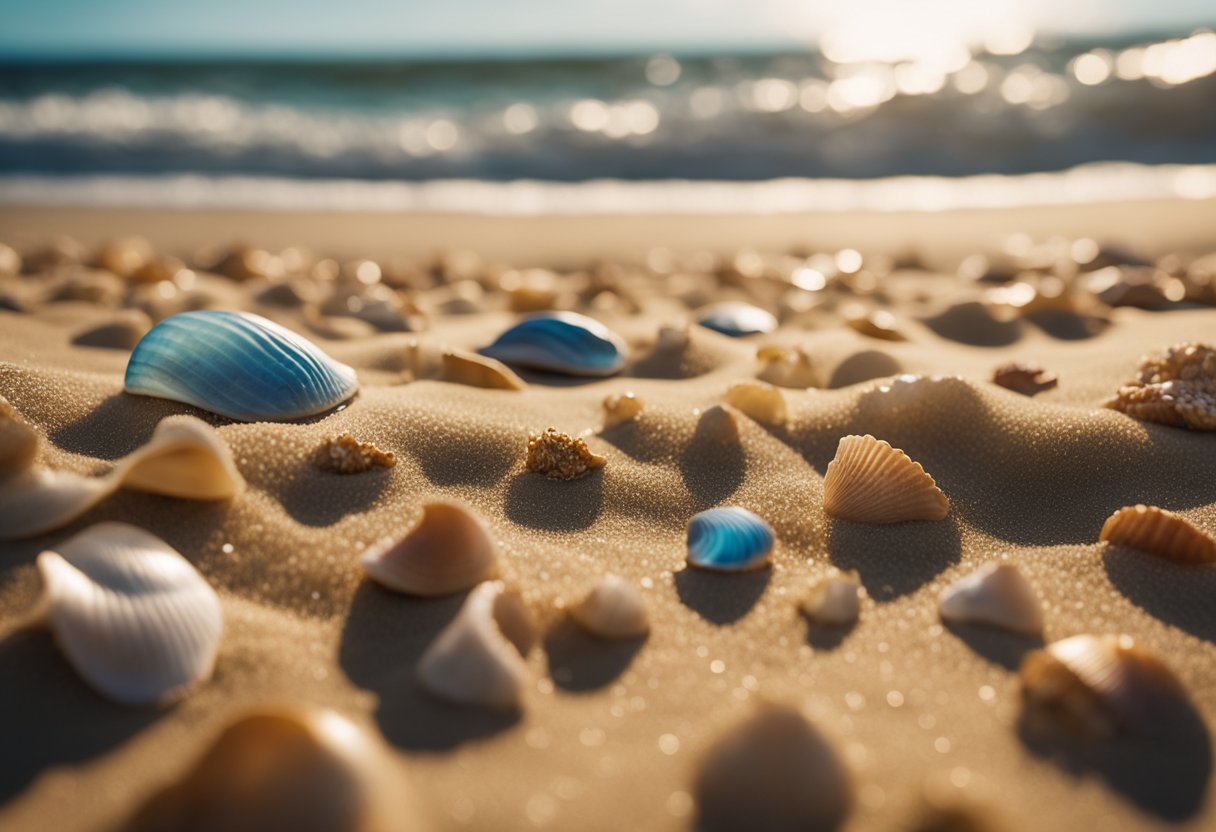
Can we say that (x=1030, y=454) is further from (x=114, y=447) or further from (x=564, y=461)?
(x=114, y=447)

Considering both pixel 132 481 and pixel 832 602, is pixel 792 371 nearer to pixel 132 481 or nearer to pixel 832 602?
pixel 832 602

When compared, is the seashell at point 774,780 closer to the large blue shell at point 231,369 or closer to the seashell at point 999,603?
the seashell at point 999,603

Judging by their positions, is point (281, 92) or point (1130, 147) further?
point (281, 92)

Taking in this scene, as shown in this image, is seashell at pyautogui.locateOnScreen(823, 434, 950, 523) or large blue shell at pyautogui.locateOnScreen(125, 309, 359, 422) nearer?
seashell at pyautogui.locateOnScreen(823, 434, 950, 523)

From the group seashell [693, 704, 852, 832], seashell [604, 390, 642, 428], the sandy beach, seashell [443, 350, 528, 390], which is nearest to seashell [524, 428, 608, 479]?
the sandy beach

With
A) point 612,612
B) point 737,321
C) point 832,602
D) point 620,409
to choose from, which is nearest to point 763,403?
point 620,409

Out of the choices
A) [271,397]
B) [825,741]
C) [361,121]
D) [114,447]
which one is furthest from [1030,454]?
[361,121]

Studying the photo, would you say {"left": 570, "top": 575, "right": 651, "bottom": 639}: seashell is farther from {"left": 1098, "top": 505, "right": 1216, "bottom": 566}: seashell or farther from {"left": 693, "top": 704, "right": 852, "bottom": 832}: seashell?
{"left": 1098, "top": 505, "right": 1216, "bottom": 566}: seashell

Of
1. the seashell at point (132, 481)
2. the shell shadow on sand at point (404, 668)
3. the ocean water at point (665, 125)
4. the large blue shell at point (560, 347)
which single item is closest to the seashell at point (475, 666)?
the shell shadow on sand at point (404, 668)
